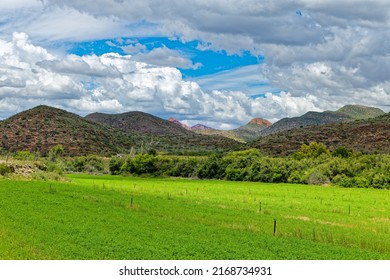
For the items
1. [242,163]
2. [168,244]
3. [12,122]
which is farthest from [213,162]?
[12,122]

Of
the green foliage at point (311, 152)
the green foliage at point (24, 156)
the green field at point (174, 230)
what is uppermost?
the green foliage at point (311, 152)

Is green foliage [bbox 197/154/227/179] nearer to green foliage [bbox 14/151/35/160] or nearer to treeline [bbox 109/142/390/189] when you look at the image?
treeline [bbox 109/142/390/189]

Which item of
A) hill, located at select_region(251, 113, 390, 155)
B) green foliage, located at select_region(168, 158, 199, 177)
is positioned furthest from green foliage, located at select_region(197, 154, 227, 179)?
hill, located at select_region(251, 113, 390, 155)

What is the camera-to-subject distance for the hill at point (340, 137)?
142m

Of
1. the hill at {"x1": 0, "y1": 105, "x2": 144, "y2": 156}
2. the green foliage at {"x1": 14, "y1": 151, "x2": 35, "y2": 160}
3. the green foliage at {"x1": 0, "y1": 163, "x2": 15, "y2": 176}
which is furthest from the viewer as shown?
the hill at {"x1": 0, "y1": 105, "x2": 144, "y2": 156}

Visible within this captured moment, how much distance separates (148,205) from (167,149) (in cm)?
15221

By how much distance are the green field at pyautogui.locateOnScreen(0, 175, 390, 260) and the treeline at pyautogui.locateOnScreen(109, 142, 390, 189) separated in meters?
40.3

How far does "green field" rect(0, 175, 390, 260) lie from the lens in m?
22.0

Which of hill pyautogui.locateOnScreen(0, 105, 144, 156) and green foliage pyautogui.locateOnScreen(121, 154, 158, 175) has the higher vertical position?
hill pyautogui.locateOnScreen(0, 105, 144, 156)

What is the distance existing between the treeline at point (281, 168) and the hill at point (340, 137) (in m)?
26.8

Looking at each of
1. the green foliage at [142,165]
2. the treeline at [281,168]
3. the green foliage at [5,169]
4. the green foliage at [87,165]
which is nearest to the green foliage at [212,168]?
the treeline at [281,168]

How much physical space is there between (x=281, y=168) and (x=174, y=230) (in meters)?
72.7

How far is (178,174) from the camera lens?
11712cm

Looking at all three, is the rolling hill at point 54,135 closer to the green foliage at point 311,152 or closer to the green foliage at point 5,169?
the green foliage at point 311,152
